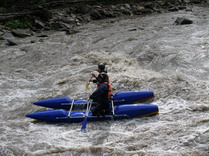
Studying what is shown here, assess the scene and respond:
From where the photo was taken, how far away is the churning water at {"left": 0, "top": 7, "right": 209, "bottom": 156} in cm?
530

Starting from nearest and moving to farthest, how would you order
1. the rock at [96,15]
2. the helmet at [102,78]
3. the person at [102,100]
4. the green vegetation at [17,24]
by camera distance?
the person at [102,100], the helmet at [102,78], the green vegetation at [17,24], the rock at [96,15]

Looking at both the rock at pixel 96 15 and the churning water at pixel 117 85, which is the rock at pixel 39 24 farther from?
the rock at pixel 96 15

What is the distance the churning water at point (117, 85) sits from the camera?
5305mm

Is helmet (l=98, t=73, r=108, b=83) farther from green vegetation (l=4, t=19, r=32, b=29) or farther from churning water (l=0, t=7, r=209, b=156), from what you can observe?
green vegetation (l=4, t=19, r=32, b=29)

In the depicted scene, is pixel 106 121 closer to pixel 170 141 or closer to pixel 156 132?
pixel 156 132

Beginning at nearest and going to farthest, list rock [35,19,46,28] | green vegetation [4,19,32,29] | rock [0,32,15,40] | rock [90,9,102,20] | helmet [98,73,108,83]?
helmet [98,73,108,83] → rock [0,32,15,40] → green vegetation [4,19,32,29] → rock [35,19,46,28] → rock [90,9,102,20]

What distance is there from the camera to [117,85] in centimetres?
821

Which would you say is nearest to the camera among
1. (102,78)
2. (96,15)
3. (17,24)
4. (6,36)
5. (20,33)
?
(102,78)

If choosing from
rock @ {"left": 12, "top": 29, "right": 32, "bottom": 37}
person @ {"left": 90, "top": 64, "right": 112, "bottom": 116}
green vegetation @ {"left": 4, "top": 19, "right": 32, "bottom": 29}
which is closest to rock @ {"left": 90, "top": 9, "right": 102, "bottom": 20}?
green vegetation @ {"left": 4, "top": 19, "right": 32, "bottom": 29}

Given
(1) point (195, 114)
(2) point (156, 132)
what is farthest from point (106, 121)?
(1) point (195, 114)

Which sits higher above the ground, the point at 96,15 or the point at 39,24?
the point at 96,15

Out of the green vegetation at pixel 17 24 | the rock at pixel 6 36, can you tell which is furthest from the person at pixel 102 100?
the green vegetation at pixel 17 24

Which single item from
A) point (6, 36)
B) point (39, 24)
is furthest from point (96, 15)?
point (6, 36)

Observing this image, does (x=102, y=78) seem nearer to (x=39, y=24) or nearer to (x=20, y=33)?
(x=20, y=33)
